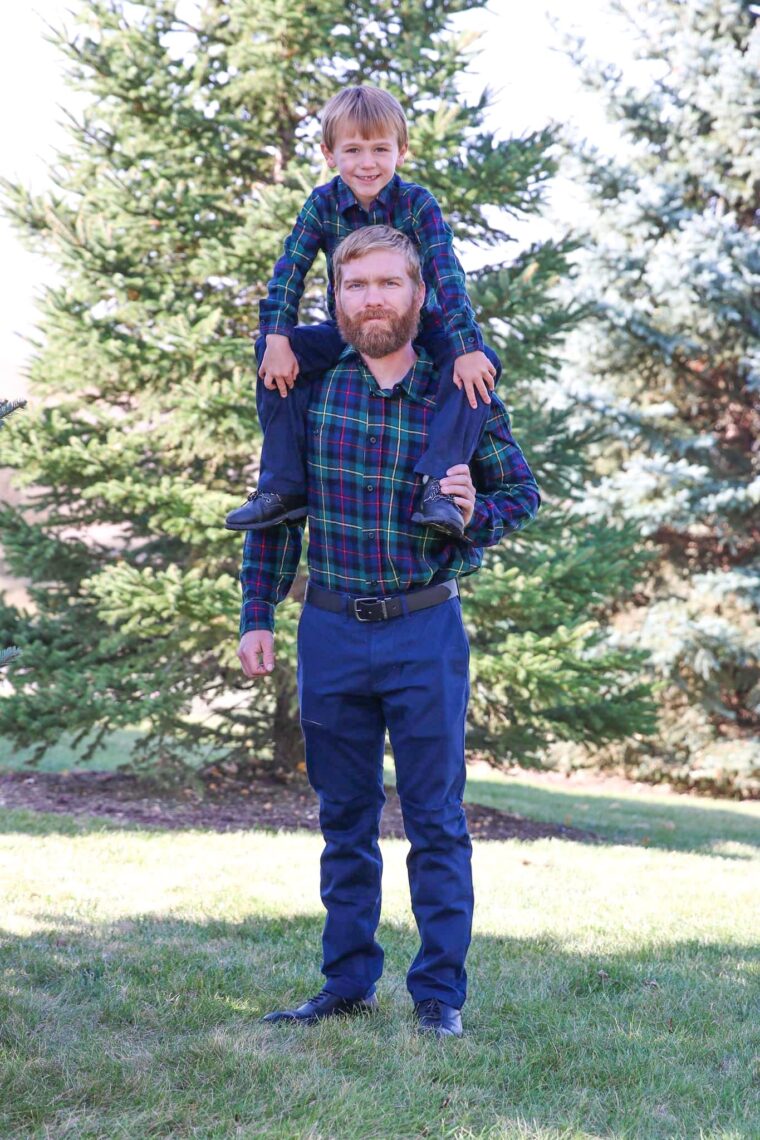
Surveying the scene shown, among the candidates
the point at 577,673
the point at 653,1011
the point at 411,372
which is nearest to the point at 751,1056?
the point at 653,1011

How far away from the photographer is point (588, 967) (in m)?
3.59

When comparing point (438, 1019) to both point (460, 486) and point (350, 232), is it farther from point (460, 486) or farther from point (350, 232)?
point (350, 232)

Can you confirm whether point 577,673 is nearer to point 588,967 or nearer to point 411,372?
point 588,967

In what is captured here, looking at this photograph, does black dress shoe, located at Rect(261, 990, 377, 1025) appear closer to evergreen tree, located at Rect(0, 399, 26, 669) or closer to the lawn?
the lawn

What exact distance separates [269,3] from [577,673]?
180 inches

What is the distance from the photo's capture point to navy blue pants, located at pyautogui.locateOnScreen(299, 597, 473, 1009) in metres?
2.83

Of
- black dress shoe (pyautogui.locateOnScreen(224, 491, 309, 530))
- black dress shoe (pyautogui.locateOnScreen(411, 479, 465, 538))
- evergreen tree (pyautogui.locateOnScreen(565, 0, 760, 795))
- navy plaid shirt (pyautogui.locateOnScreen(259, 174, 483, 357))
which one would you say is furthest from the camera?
evergreen tree (pyautogui.locateOnScreen(565, 0, 760, 795))

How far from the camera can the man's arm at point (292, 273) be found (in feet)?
10.1

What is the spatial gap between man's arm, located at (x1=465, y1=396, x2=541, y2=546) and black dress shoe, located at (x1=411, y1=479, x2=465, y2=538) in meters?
0.20

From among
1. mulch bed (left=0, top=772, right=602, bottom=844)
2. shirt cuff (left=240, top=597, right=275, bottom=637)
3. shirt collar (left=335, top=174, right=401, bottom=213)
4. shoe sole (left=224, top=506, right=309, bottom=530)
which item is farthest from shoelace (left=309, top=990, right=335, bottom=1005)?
mulch bed (left=0, top=772, right=602, bottom=844)

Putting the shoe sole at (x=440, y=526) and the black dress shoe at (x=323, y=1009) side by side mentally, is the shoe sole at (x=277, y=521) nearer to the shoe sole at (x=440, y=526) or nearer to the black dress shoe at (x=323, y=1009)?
the shoe sole at (x=440, y=526)

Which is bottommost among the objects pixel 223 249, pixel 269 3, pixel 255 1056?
pixel 255 1056

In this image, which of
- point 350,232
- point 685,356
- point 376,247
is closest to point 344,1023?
point 376,247

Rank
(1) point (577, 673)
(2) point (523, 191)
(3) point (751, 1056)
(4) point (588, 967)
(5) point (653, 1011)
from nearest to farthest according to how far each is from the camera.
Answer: (3) point (751, 1056)
(5) point (653, 1011)
(4) point (588, 967)
(1) point (577, 673)
(2) point (523, 191)
